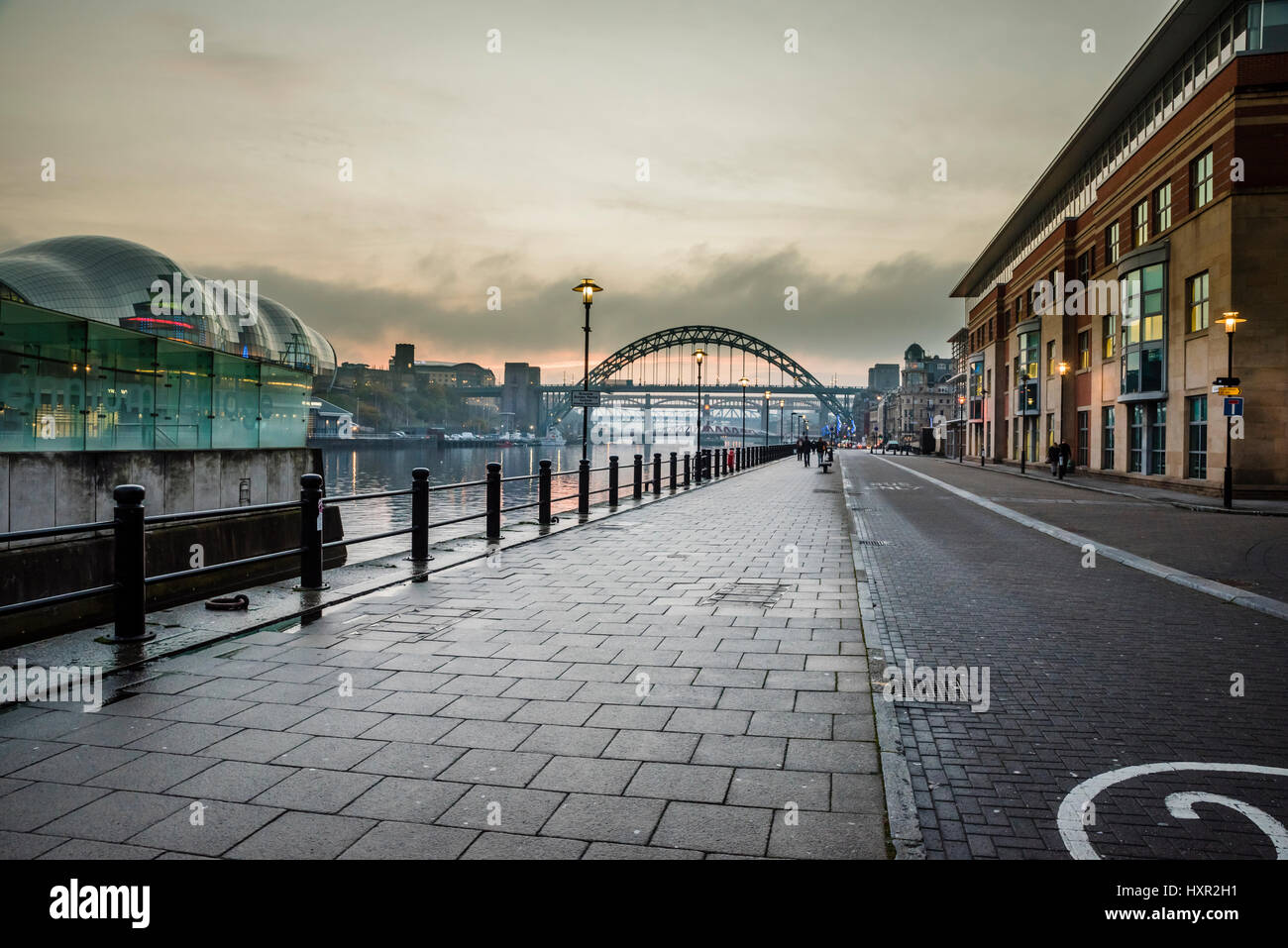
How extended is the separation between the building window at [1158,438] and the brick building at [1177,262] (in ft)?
0.28

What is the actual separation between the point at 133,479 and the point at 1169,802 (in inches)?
467

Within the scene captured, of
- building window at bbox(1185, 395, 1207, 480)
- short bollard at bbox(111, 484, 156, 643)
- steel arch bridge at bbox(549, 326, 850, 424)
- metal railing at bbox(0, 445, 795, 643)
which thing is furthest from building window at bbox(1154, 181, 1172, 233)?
steel arch bridge at bbox(549, 326, 850, 424)

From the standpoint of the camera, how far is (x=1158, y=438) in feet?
105

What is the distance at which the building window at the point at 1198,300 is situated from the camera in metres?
28.4

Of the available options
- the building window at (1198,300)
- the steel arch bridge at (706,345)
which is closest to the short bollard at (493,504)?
the building window at (1198,300)

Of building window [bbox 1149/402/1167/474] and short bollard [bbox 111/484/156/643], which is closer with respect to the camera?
short bollard [bbox 111/484/156/643]

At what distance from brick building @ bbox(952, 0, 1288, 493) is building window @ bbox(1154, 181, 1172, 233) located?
0.11 meters

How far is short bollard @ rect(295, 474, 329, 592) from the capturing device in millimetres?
8188

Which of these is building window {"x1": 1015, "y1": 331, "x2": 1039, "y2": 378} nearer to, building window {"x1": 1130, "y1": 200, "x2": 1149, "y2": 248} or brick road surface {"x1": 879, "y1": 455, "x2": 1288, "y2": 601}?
building window {"x1": 1130, "y1": 200, "x2": 1149, "y2": 248}

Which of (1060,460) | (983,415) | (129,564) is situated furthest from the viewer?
(983,415)

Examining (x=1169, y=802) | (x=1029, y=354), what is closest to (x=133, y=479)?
(x=1169, y=802)

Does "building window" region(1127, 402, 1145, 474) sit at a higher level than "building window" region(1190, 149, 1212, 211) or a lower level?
lower

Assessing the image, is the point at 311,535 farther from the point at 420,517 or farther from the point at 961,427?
the point at 961,427
